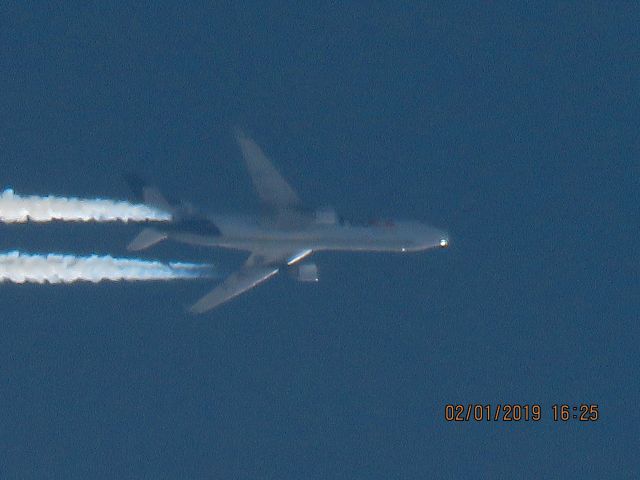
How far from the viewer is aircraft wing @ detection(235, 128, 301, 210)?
90.3m

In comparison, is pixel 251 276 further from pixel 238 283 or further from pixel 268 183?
pixel 268 183

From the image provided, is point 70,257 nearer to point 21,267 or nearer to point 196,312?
point 21,267

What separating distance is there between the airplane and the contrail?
1.99 meters

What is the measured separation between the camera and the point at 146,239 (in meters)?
91.4

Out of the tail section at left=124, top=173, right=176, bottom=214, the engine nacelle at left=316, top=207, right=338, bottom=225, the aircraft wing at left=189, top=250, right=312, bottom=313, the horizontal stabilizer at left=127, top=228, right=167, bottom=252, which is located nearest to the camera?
the horizontal stabilizer at left=127, top=228, right=167, bottom=252

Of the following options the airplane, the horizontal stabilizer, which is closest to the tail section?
the airplane

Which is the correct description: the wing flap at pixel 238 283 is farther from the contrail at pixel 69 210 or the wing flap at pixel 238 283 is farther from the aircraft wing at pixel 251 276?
the contrail at pixel 69 210

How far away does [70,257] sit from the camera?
80.8m

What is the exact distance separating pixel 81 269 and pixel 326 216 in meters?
18.6

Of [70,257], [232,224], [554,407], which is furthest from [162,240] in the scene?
[554,407]

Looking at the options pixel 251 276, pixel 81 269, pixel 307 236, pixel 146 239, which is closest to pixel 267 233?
pixel 307 236

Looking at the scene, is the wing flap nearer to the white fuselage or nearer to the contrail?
the white fuselage

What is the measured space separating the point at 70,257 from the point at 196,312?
14891 millimetres

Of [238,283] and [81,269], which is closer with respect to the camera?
[81,269]
